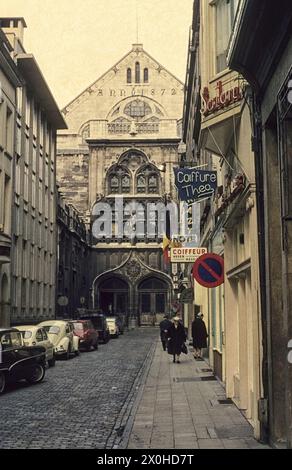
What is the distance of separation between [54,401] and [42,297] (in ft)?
81.7

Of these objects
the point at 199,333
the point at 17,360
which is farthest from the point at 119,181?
the point at 17,360

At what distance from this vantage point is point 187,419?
11.7 metres

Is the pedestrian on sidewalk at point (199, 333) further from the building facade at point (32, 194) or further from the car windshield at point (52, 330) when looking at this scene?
the building facade at point (32, 194)

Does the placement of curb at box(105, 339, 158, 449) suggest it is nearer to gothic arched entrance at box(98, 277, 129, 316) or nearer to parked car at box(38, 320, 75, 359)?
parked car at box(38, 320, 75, 359)

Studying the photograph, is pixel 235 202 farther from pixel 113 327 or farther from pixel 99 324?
pixel 113 327

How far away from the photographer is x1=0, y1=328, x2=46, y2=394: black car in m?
15.6

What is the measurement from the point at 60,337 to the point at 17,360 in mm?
10418

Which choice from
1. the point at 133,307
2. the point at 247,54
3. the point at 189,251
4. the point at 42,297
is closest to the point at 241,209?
the point at 247,54

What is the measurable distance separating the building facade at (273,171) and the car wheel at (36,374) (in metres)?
9.58

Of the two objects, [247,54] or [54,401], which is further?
[54,401]

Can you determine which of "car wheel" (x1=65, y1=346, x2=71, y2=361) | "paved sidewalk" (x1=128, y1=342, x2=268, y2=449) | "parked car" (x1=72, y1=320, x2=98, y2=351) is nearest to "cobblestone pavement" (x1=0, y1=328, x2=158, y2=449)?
"paved sidewalk" (x1=128, y1=342, x2=268, y2=449)

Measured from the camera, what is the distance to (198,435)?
10.0 metres

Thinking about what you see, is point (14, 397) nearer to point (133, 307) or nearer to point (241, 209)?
point (241, 209)

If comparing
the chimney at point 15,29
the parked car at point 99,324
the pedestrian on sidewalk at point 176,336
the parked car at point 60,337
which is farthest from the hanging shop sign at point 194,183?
the chimney at point 15,29
